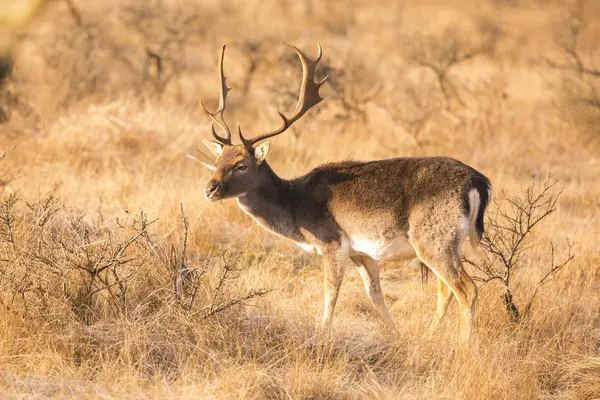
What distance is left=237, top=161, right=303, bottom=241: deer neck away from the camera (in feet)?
25.9

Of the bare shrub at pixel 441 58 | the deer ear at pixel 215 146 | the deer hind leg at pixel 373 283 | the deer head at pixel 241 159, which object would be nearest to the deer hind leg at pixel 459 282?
the deer hind leg at pixel 373 283

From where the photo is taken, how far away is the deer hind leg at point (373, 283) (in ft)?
25.4

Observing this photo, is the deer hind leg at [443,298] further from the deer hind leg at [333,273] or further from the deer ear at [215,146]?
the deer ear at [215,146]

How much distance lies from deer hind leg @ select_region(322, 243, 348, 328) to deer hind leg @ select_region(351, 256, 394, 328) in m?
0.39

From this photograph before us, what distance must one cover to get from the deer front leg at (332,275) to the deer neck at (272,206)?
41cm

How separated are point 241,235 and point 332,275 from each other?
258cm

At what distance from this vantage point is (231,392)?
5.70m

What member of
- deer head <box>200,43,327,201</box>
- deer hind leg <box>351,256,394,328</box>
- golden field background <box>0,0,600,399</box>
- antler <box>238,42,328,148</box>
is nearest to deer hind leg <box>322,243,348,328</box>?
golden field background <box>0,0,600,399</box>

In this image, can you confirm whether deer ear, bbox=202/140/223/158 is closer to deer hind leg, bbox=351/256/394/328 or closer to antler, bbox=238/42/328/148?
antler, bbox=238/42/328/148

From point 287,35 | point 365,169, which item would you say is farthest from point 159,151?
point 287,35

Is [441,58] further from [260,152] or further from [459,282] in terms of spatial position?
[459,282]

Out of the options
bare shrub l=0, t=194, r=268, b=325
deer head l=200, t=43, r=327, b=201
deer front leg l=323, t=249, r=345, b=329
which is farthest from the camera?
deer head l=200, t=43, r=327, b=201

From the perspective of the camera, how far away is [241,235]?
992 cm

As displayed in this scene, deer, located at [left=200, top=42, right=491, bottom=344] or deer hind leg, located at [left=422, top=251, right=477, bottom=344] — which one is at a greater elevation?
deer, located at [left=200, top=42, right=491, bottom=344]
